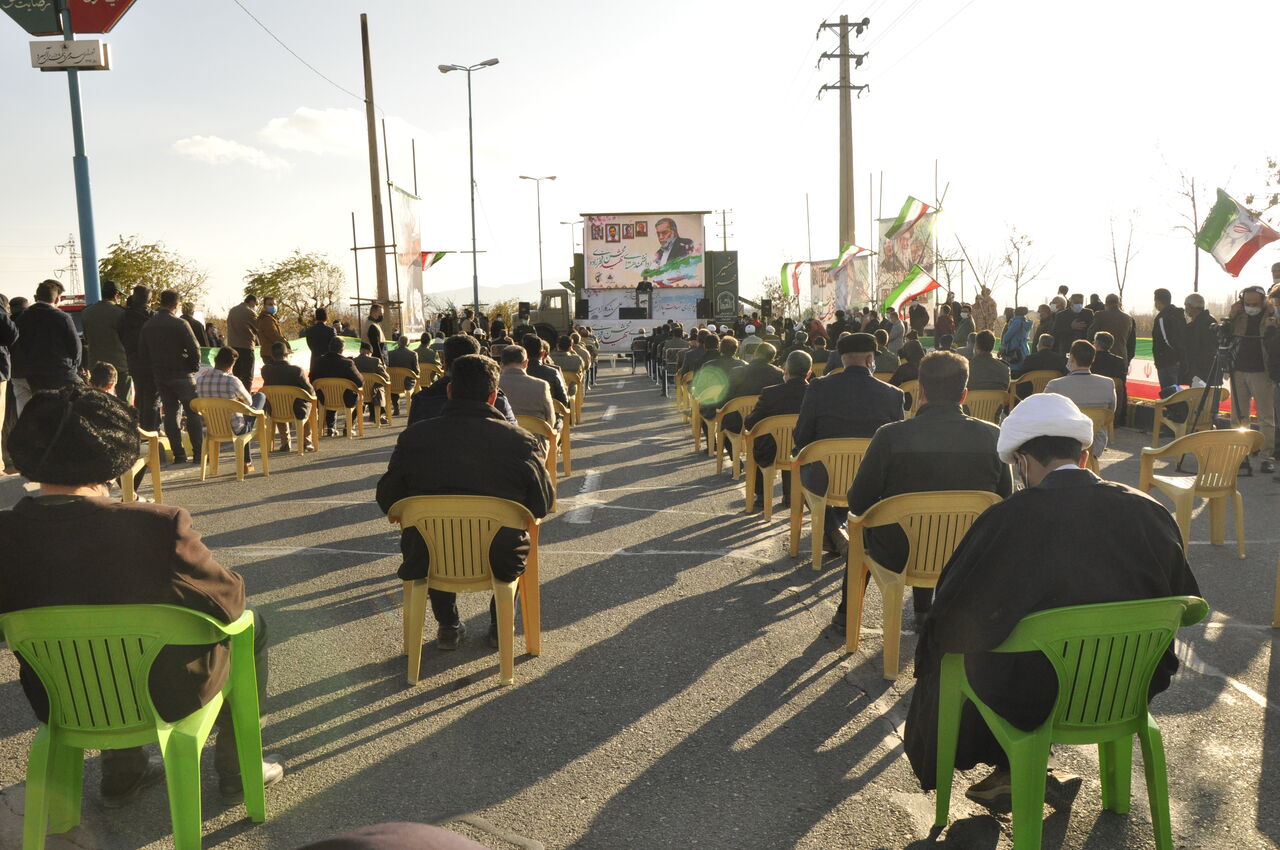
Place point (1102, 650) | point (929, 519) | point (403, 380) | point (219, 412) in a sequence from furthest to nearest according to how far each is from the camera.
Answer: point (403, 380)
point (219, 412)
point (929, 519)
point (1102, 650)

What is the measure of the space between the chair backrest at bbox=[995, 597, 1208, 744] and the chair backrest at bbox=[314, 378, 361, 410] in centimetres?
1162

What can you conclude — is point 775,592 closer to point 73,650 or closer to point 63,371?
point 73,650

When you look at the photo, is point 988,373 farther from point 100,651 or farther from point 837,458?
point 100,651

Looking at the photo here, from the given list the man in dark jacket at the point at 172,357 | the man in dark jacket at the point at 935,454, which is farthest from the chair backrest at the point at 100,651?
the man in dark jacket at the point at 172,357

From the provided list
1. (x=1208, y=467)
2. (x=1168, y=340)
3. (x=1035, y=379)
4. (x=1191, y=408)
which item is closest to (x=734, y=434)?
(x=1035, y=379)

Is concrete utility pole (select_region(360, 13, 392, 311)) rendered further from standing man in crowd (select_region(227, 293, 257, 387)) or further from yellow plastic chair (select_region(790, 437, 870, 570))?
yellow plastic chair (select_region(790, 437, 870, 570))

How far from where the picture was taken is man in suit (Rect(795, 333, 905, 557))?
265 inches

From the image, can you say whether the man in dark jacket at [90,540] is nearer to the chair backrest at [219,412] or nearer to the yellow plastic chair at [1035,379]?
the chair backrest at [219,412]

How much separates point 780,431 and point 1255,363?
5849mm

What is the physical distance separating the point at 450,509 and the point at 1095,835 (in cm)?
281

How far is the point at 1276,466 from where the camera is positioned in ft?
33.7

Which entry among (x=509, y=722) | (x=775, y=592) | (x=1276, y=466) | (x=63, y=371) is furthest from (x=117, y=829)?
(x=1276, y=466)

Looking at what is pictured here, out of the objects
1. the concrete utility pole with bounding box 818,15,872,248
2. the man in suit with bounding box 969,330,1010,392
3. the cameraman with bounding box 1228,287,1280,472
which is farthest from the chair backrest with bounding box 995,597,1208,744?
the concrete utility pole with bounding box 818,15,872,248

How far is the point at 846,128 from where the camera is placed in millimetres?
31906
